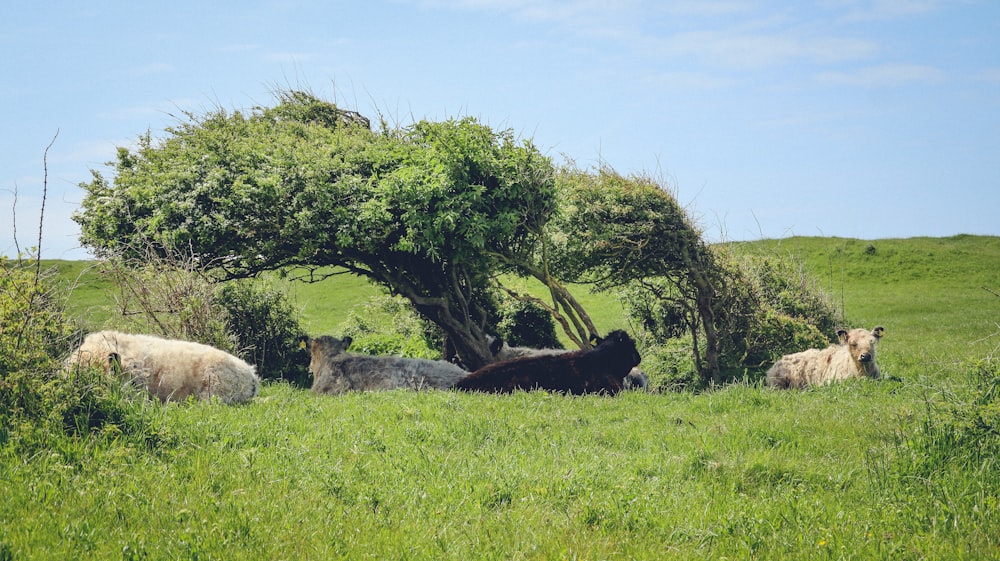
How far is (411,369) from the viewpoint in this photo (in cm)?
1791

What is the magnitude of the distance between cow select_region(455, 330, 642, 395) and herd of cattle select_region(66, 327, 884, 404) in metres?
0.02

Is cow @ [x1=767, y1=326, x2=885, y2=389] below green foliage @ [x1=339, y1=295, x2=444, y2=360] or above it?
below

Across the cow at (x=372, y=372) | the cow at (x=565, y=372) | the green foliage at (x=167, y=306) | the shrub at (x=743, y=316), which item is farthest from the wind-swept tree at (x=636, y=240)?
the green foliage at (x=167, y=306)

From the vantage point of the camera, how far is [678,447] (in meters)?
9.30

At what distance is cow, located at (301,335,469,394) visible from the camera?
17.7 metres

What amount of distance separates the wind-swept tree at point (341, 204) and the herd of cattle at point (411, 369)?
2.56 m

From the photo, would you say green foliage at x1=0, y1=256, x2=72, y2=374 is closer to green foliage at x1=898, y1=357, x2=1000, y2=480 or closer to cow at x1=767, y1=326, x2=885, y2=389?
green foliage at x1=898, y1=357, x2=1000, y2=480

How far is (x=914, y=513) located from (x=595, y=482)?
299cm

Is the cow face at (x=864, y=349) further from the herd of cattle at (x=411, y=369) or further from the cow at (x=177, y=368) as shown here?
the cow at (x=177, y=368)

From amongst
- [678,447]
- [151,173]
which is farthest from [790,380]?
[151,173]

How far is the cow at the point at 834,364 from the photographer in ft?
51.8

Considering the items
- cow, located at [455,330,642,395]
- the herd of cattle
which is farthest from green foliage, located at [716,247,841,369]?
cow, located at [455,330,642,395]

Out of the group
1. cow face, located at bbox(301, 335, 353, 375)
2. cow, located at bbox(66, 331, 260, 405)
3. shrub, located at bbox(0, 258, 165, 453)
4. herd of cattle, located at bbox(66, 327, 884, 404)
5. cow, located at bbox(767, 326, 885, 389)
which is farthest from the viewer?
cow face, located at bbox(301, 335, 353, 375)

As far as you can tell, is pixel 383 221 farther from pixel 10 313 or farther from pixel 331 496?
pixel 331 496
